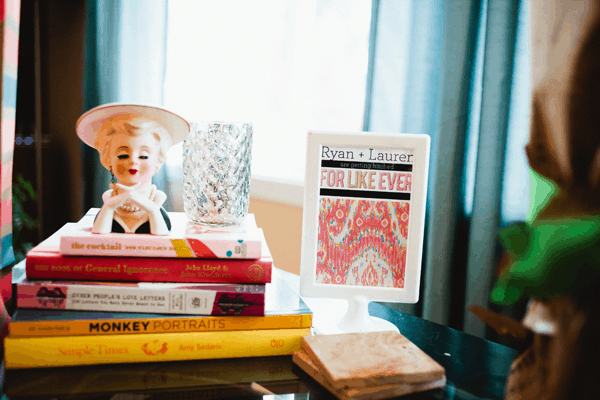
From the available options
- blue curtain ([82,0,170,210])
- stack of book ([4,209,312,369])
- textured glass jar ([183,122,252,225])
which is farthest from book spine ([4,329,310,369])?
blue curtain ([82,0,170,210])

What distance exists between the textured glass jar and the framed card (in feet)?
0.58

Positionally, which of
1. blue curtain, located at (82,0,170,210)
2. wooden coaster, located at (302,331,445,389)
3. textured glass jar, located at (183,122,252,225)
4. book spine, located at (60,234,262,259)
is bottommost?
wooden coaster, located at (302,331,445,389)

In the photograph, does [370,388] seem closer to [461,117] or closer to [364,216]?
[364,216]

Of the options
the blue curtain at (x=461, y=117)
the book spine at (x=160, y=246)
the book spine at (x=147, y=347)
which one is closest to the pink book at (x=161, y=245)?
the book spine at (x=160, y=246)

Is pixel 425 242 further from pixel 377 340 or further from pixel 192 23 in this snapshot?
pixel 192 23

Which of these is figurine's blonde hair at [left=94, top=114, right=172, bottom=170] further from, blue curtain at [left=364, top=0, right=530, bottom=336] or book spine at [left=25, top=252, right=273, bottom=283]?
blue curtain at [left=364, top=0, right=530, bottom=336]

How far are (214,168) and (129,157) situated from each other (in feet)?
0.59

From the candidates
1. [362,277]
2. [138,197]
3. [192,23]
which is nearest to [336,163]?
[362,277]

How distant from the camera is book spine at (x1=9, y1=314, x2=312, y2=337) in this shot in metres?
0.60

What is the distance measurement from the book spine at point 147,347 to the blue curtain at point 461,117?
1.50 feet

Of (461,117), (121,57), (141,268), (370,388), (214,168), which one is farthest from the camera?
(121,57)

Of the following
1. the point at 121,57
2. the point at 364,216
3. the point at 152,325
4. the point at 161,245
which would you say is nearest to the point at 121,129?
the point at 161,245

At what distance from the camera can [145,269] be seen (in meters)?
0.66

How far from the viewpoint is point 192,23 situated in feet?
5.61
